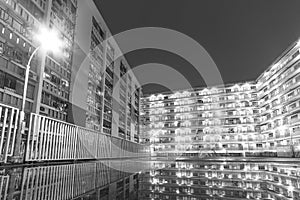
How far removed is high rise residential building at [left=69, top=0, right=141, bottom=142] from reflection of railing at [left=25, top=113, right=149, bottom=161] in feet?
16.2

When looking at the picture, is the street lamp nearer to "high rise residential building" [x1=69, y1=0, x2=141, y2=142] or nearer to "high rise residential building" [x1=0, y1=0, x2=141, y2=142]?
"high rise residential building" [x1=0, y1=0, x2=141, y2=142]

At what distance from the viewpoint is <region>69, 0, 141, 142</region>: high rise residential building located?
39656 millimetres

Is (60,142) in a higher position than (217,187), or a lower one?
higher

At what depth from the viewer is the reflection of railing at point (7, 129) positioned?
19.6 m

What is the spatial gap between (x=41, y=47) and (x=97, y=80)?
22008mm

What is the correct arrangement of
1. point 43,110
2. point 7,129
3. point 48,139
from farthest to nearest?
1. point 43,110
2. point 48,139
3. point 7,129

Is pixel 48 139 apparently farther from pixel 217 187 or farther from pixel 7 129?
pixel 217 187

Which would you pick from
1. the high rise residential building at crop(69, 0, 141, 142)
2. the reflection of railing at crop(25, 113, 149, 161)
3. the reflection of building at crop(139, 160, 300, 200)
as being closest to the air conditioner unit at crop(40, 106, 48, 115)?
the reflection of railing at crop(25, 113, 149, 161)

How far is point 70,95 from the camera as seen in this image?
37.0 metres

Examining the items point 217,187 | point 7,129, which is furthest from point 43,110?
point 217,187

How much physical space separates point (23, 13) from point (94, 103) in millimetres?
21556

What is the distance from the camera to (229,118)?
3086 inches

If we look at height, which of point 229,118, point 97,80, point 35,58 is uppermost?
point 97,80

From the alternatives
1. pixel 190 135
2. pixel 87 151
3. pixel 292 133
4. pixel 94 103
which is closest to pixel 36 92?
pixel 87 151
